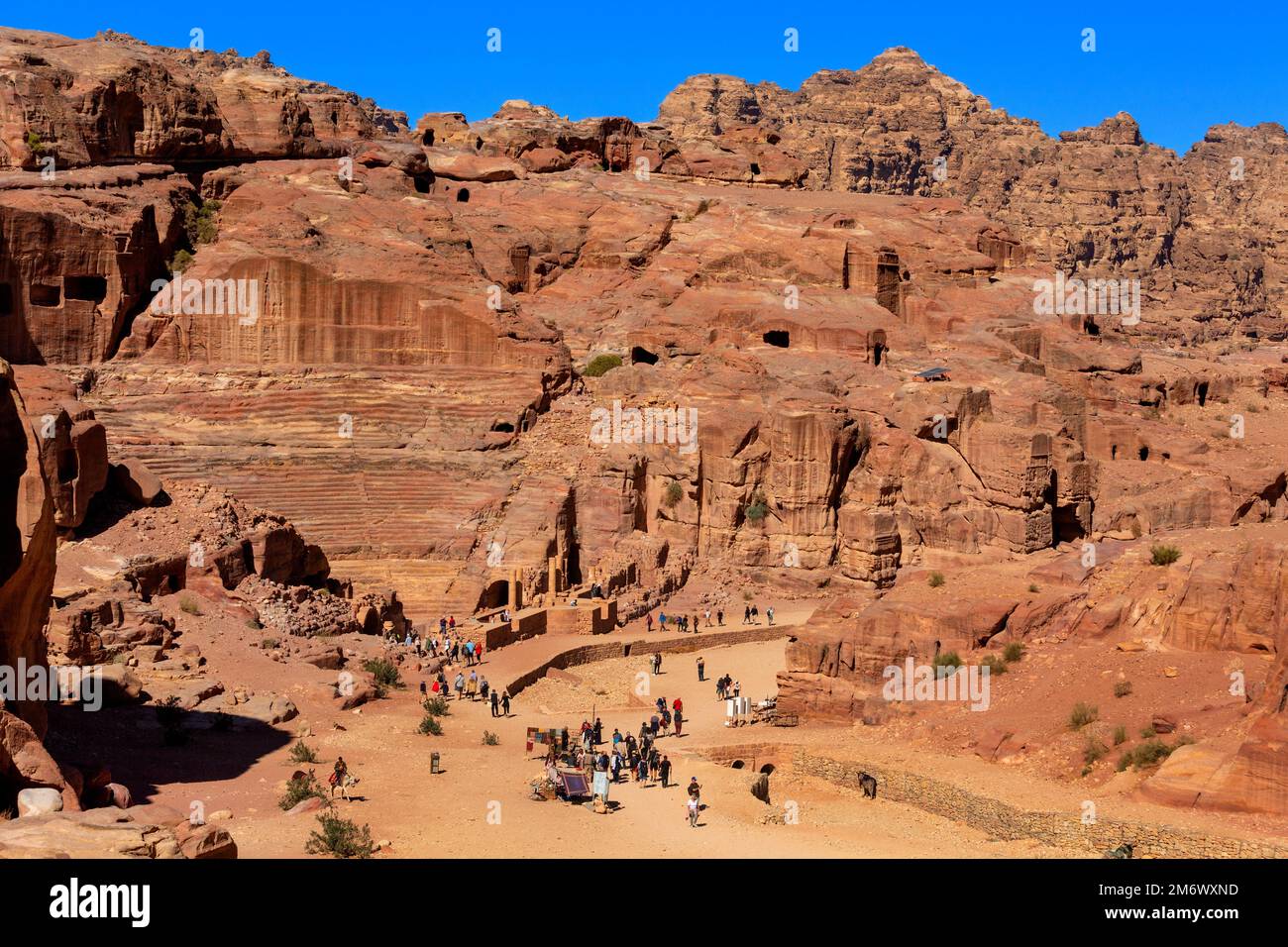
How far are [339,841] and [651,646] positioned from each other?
19620 mm

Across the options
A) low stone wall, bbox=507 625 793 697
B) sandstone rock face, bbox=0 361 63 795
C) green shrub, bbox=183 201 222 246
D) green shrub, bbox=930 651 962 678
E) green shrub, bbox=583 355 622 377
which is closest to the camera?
sandstone rock face, bbox=0 361 63 795

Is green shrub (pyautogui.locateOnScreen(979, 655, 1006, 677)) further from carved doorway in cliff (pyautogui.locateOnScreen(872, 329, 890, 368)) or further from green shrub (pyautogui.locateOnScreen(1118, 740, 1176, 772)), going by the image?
carved doorway in cliff (pyautogui.locateOnScreen(872, 329, 890, 368))

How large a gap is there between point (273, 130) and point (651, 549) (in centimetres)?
2953

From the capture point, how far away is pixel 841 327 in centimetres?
5297

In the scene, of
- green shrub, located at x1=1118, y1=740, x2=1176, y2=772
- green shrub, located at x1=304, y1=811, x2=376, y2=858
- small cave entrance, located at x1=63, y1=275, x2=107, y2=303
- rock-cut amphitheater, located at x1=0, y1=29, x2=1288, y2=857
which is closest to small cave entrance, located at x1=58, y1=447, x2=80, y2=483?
rock-cut amphitheater, located at x1=0, y1=29, x2=1288, y2=857

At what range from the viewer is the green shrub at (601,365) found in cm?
5384

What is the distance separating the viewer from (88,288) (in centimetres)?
4859

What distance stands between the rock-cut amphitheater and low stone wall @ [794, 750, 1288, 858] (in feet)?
0.25

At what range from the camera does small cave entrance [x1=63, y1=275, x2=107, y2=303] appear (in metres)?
48.0

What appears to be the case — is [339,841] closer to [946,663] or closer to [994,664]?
[946,663]

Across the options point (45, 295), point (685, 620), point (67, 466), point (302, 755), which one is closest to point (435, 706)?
point (302, 755)

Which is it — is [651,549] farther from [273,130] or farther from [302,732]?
[273,130]

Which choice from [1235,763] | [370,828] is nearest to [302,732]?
[370,828]

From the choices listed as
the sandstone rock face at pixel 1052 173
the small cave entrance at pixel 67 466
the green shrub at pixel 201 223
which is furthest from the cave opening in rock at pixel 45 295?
the sandstone rock face at pixel 1052 173
